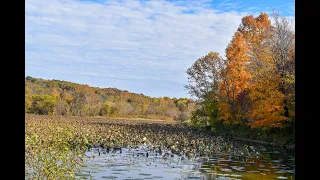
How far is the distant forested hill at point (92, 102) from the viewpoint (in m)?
36.7

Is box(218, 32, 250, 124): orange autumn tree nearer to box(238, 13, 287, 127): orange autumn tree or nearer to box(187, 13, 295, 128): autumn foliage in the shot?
box(187, 13, 295, 128): autumn foliage

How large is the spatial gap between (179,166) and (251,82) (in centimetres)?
917

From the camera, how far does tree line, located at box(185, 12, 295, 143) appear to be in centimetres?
1491

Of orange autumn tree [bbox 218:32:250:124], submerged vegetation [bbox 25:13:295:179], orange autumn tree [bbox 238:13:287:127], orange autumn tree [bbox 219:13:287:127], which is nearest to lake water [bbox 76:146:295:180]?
submerged vegetation [bbox 25:13:295:179]

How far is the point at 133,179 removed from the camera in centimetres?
801

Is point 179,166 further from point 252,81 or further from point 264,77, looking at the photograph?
point 252,81

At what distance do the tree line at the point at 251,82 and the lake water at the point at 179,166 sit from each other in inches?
116

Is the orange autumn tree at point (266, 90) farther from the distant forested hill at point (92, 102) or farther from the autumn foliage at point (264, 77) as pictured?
the distant forested hill at point (92, 102)

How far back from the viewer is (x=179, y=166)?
32.3 ft

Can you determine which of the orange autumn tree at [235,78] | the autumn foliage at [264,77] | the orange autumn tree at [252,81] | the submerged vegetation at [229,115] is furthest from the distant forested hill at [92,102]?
the autumn foliage at [264,77]

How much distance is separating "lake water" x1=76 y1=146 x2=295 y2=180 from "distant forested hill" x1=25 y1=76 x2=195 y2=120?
22.8 metres
